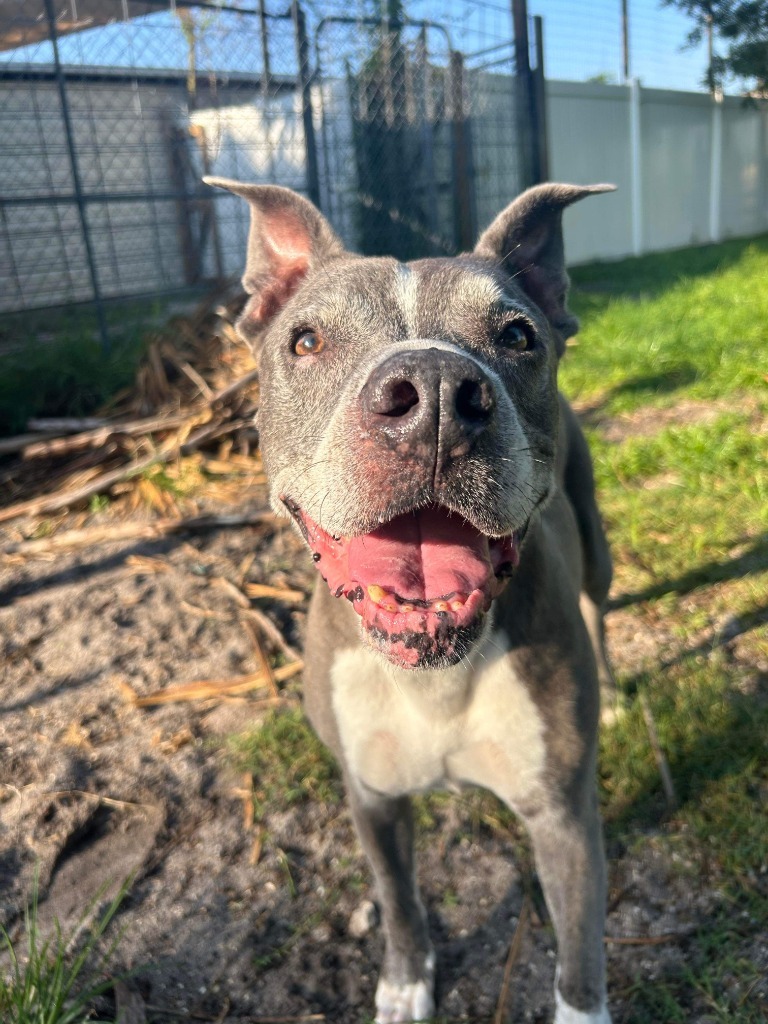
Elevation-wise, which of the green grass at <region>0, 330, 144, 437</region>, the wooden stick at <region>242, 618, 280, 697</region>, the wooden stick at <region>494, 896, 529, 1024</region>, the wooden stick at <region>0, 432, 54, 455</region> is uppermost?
the green grass at <region>0, 330, 144, 437</region>

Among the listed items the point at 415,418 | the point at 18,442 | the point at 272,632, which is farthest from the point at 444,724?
the point at 18,442

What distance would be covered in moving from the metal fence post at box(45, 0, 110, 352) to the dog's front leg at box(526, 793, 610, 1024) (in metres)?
5.56

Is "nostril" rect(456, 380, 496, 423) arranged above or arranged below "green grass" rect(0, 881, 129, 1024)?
above

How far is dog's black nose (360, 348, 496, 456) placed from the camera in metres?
1.51

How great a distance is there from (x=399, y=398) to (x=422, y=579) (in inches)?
14.7

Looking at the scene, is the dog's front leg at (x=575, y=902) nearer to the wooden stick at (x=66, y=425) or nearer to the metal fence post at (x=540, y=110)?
the wooden stick at (x=66, y=425)

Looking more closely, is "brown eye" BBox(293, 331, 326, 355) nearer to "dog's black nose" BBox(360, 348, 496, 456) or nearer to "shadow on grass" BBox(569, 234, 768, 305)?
"dog's black nose" BBox(360, 348, 496, 456)

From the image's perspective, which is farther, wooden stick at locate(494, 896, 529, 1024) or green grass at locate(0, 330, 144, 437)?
green grass at locate(0, 330, 144, 437)

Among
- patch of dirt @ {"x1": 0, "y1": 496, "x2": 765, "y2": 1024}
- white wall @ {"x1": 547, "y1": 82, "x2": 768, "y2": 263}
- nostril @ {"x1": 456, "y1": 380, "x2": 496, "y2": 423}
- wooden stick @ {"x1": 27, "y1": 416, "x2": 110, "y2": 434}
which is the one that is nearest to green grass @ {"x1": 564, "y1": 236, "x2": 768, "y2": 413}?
white wall @ {"x1": 547, "y1": 82, "x2": 768, "y2": 263}

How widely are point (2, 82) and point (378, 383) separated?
6737 millimetres

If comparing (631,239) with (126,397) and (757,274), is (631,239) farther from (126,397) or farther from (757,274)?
(126,397)

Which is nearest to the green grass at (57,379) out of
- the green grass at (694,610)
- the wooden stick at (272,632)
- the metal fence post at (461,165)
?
the wooden stick at (272,632)

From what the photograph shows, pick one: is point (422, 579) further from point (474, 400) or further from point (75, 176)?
point (75, 176)

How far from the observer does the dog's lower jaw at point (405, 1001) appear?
2115 millimetres
